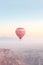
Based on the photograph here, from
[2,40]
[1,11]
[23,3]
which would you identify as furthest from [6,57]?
[23,3]

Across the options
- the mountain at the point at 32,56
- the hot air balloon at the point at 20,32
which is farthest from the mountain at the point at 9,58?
the hot air balloon at the point at 20,32

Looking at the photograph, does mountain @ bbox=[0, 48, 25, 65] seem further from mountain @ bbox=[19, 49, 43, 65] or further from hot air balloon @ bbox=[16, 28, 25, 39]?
hot air balloon @ bbox=[16, 28, 25, 39]

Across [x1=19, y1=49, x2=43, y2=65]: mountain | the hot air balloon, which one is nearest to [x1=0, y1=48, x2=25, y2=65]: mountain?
[x1=19, y1=49, x2=43, y2=65]: mountain

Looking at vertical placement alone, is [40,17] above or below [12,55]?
above

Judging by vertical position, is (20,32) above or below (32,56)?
above

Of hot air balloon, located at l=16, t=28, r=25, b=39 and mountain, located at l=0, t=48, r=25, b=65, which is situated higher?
hot air balloon, located at l=16, t=28, r=25, b=39

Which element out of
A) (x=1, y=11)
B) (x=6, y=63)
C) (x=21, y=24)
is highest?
(x=1, y=11)

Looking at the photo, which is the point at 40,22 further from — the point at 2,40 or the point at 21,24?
the point at 2,40
